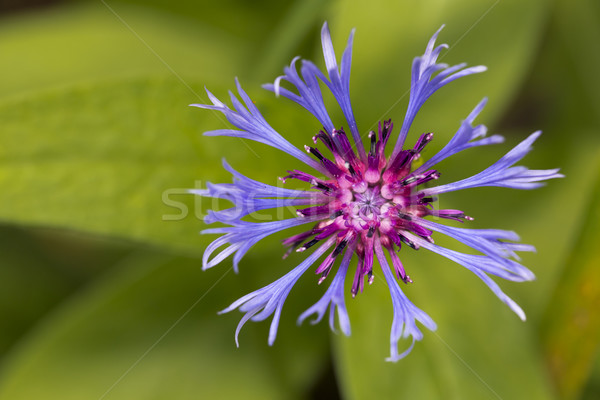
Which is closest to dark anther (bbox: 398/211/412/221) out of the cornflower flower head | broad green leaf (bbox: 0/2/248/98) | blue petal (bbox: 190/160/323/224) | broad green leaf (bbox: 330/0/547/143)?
the cornflower flower head

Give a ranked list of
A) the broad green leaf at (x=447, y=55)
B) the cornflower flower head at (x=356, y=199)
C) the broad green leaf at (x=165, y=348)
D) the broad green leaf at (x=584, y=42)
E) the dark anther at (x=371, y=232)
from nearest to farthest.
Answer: the cornflower flower head at (x=356, y=199)
the dark anther at (x=371, y=232)
the broad green leaf at (x=447, y=55)
the broad green leaf at (x=165, y=348)
the broad green leaf at (x=584, y=42)

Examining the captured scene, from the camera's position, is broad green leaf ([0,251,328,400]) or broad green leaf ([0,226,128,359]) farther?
broad green leaf ([0,226,128,359])

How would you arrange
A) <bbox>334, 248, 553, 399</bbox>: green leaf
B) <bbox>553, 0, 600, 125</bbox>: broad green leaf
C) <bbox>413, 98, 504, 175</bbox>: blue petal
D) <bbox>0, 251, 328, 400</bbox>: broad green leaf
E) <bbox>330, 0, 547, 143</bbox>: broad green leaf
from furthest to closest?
1. <bbox>553, 0, 600, 125</bbox>: broad green leaf
2. <bbox>0, 251, 328, 400</bbox>: broad green leaf
3. <bbox>330, 0, 547, 143</bbox>: broad green leaf
4. <bbox>334, 248, 553, 399</bbox>: green leaf
5. <bbox>413, 98, 504, 175</bbox>: blue petal

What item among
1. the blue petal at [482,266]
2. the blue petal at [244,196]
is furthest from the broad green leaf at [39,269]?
the blue petal at [482,266]

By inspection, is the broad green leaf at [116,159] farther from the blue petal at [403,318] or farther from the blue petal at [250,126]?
the blue petal at [403,318]

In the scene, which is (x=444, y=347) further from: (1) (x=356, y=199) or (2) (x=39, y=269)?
(2) (x=39, y=269)

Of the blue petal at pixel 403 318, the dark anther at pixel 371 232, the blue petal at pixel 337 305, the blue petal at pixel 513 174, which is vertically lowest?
the blue petal at pixel 403 318

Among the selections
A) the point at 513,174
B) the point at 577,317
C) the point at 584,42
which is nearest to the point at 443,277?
the point at 577,317

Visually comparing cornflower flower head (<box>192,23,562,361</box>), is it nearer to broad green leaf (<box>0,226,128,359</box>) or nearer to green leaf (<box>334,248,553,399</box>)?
green leaf (<box>334,248,553,399</box>)

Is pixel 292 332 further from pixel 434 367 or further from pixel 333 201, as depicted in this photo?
pixel 333 201
